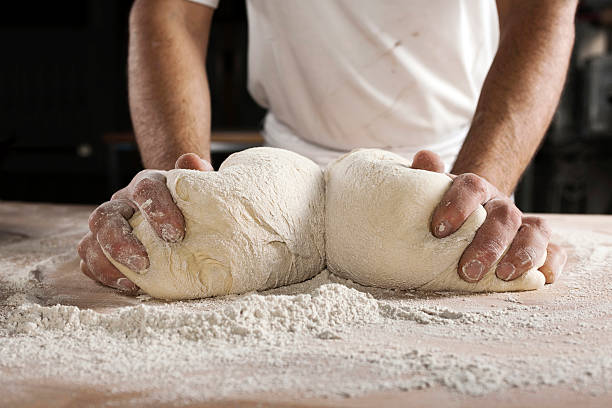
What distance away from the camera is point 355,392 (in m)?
0.50

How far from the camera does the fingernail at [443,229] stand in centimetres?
78

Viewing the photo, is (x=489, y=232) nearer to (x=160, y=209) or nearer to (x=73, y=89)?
(x=160, y=209)

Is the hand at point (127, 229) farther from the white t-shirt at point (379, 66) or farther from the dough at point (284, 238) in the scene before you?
the white t-shirt at point (379, 66)

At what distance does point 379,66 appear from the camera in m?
1.42

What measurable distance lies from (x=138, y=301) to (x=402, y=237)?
365mm

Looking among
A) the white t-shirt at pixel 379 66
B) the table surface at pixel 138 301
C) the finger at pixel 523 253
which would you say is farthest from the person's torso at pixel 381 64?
the finger at pixel 523 253

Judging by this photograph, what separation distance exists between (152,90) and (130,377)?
0.94 m

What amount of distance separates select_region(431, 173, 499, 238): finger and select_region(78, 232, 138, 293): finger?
0.42 metres

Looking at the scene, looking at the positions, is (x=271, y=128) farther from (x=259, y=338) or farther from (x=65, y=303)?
(x=259, y=338)

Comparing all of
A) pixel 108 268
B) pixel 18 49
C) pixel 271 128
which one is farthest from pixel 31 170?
pixel 108 268

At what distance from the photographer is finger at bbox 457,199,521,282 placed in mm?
770

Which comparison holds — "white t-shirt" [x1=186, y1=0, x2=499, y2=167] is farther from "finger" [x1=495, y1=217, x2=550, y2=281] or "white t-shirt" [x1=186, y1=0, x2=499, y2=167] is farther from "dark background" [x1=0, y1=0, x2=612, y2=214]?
"dark background" [x1=0, y1=0, x2=612, y2=214]

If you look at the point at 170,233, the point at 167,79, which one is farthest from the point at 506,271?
the point at 167,79

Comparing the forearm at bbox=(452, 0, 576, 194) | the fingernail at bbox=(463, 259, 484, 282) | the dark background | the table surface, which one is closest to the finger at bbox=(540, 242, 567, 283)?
the table surface
